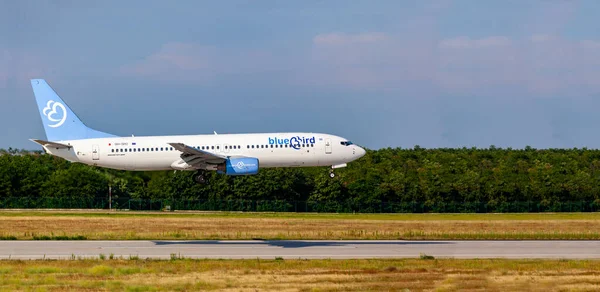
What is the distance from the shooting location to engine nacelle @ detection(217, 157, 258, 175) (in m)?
60.2

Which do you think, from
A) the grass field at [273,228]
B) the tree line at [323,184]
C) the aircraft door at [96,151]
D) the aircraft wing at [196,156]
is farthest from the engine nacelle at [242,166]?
the tree line at [323,184]

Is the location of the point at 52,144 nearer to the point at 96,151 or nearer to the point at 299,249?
the point at 96,151

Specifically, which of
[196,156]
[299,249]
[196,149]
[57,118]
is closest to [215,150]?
[196,156]

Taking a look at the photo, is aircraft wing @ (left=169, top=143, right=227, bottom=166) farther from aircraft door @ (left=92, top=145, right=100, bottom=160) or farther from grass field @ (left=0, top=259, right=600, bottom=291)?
grass field @ (left=0, top=259, right=600, bottom=291)

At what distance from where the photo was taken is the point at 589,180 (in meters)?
109

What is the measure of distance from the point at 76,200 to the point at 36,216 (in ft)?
74.1

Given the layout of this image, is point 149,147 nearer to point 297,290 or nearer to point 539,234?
point 539,234

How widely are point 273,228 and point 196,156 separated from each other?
8.75 metres

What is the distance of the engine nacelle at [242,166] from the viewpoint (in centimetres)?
6019

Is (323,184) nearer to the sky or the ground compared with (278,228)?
nearer to the sky

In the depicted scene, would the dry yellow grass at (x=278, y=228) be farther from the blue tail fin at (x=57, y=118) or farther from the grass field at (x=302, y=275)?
the grass field at (x=302, y=275)

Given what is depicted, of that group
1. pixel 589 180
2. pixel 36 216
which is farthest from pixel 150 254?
pixel 589 180

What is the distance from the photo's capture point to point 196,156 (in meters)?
61.5

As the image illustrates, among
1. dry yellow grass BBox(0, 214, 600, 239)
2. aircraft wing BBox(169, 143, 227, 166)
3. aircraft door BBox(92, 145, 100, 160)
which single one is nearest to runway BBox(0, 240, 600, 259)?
dry yellow grass BBox(0, 214, 600, 239)
